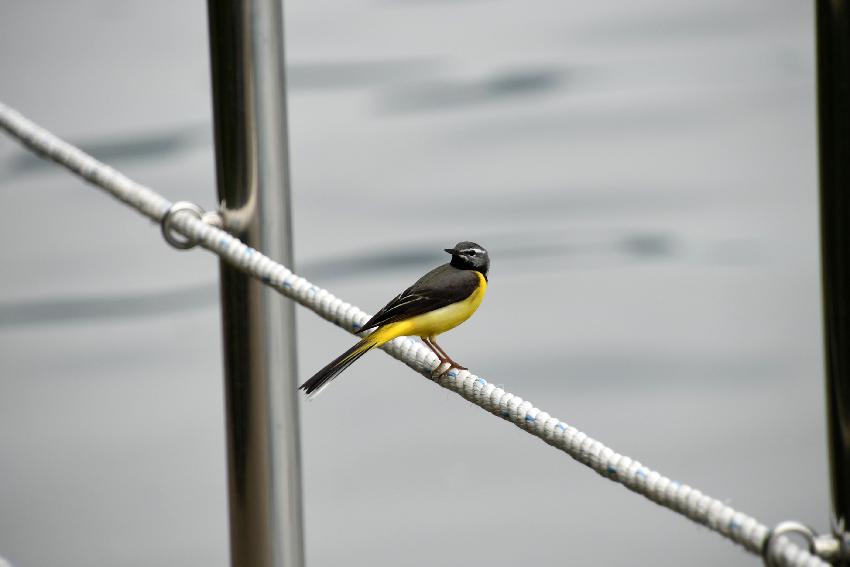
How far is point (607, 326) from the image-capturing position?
7.88 ft

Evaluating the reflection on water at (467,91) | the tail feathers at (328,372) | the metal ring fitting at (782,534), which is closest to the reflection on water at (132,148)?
the reflection on water at (467,91)

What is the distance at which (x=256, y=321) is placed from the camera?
69 cm

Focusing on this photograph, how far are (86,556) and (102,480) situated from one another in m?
0.19

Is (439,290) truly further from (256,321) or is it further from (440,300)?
Result: (256,321)

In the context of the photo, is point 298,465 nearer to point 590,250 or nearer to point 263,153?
point 263,153

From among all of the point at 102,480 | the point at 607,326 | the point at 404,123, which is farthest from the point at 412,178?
the point at 102,480


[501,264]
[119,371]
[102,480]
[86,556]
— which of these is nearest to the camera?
[86,556]

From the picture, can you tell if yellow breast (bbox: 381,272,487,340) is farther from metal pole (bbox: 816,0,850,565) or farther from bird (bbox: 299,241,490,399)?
metal pole (bbox: 816,0,850,565)

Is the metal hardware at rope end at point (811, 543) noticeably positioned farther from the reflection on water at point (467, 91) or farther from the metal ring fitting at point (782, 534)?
the reflection on water at point (467, 91)

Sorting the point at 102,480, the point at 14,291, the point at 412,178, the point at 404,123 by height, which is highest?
the point at 404,123

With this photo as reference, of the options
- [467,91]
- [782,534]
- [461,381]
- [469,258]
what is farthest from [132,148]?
[782,534]

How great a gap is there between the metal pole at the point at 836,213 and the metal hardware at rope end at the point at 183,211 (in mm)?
A: 425

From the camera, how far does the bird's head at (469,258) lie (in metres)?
0.86

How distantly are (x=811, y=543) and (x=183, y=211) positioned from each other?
464 millimetres
